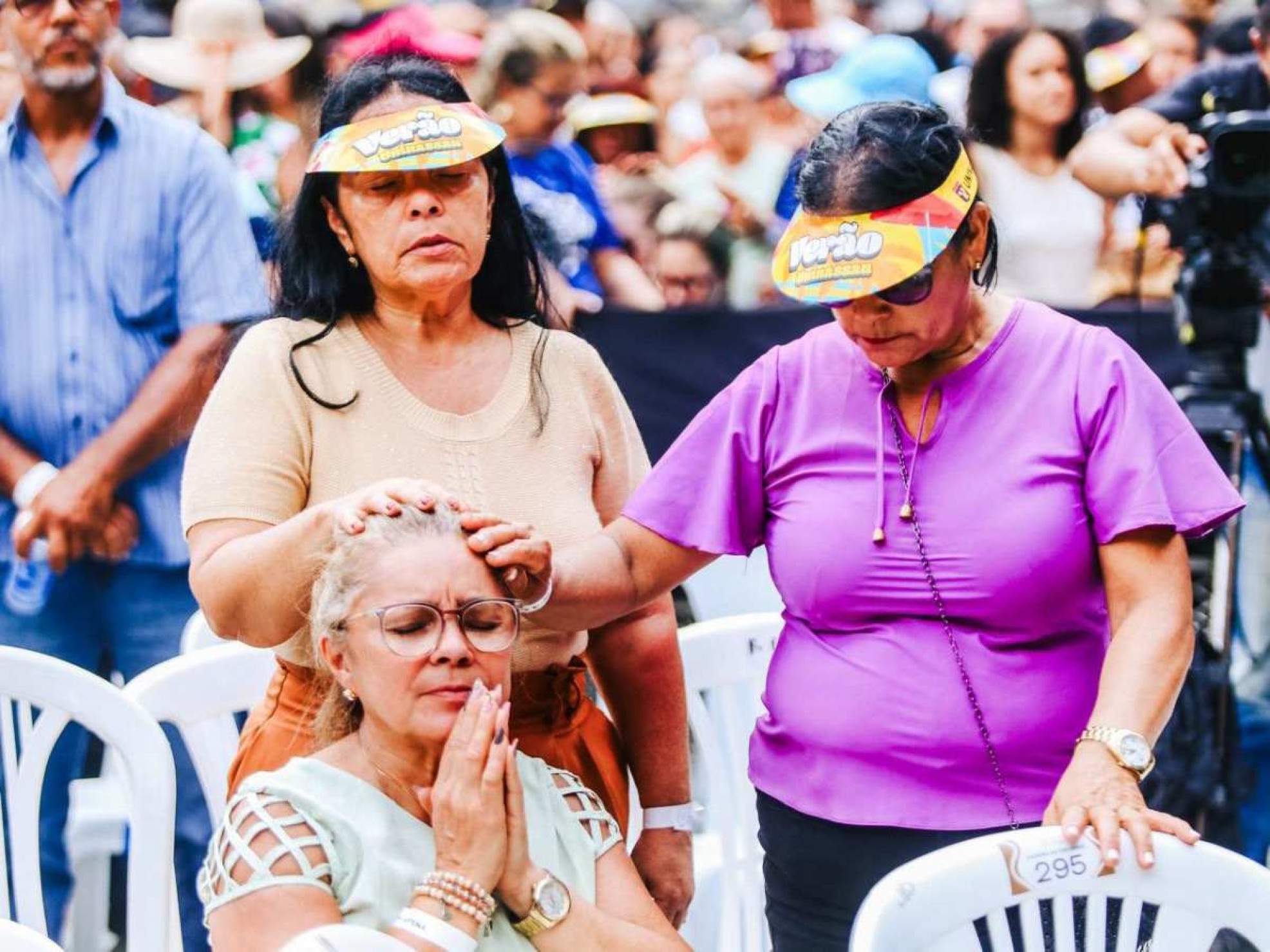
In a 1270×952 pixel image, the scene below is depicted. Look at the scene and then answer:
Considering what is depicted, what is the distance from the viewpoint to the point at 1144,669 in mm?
2135

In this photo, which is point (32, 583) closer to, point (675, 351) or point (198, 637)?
point (198, 637)

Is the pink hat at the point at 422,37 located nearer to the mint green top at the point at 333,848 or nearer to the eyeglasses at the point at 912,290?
the eyeglasses at the point at 912,290

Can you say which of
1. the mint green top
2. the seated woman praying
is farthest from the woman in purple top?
the mint green top

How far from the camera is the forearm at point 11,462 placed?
3.85 meters

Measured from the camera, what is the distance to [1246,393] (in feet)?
12.3

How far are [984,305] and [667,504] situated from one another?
19.4 inches

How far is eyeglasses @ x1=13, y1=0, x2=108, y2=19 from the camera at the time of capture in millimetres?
3863

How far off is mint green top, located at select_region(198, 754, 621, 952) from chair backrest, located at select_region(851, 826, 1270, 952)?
1.43ft

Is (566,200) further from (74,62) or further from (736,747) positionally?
(736,747)

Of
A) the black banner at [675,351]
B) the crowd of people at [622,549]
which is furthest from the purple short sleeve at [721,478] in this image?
the black banner at [675,351]

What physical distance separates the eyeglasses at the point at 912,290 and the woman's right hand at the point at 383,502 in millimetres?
596

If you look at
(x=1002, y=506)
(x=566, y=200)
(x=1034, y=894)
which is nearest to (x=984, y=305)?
(x=1002, y=506)

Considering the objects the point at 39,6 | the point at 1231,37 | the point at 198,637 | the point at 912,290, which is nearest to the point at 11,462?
the point at 198,637

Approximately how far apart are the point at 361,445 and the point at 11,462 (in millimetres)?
1723
